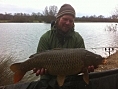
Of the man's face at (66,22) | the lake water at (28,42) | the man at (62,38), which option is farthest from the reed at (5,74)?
the lake water at (28,42)

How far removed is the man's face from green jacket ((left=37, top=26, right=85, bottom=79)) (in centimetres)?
7

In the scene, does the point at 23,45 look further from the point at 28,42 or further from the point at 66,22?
the point at 66,22

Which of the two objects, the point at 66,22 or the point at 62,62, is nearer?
the point at 62,62

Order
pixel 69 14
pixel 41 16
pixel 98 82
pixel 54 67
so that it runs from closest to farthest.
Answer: pixel 54 67, pixel 69 14, pixel 98 82, pixel 41 16

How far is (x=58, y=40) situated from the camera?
8.27ft

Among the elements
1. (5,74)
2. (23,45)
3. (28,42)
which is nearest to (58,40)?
(5,74)

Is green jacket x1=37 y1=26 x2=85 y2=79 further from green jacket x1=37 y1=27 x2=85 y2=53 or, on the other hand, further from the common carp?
the common carp

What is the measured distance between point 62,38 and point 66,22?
23cm

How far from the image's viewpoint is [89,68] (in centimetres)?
217

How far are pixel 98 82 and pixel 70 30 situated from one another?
0.82 m

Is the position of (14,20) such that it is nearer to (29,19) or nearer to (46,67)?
(29,19)

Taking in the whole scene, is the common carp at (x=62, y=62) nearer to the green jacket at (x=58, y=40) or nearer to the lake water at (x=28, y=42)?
the green jacket at (x=58, y=40)

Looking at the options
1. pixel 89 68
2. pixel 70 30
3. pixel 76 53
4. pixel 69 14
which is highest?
pixel 69 14

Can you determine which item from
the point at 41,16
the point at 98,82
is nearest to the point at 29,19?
the point at 41,16
